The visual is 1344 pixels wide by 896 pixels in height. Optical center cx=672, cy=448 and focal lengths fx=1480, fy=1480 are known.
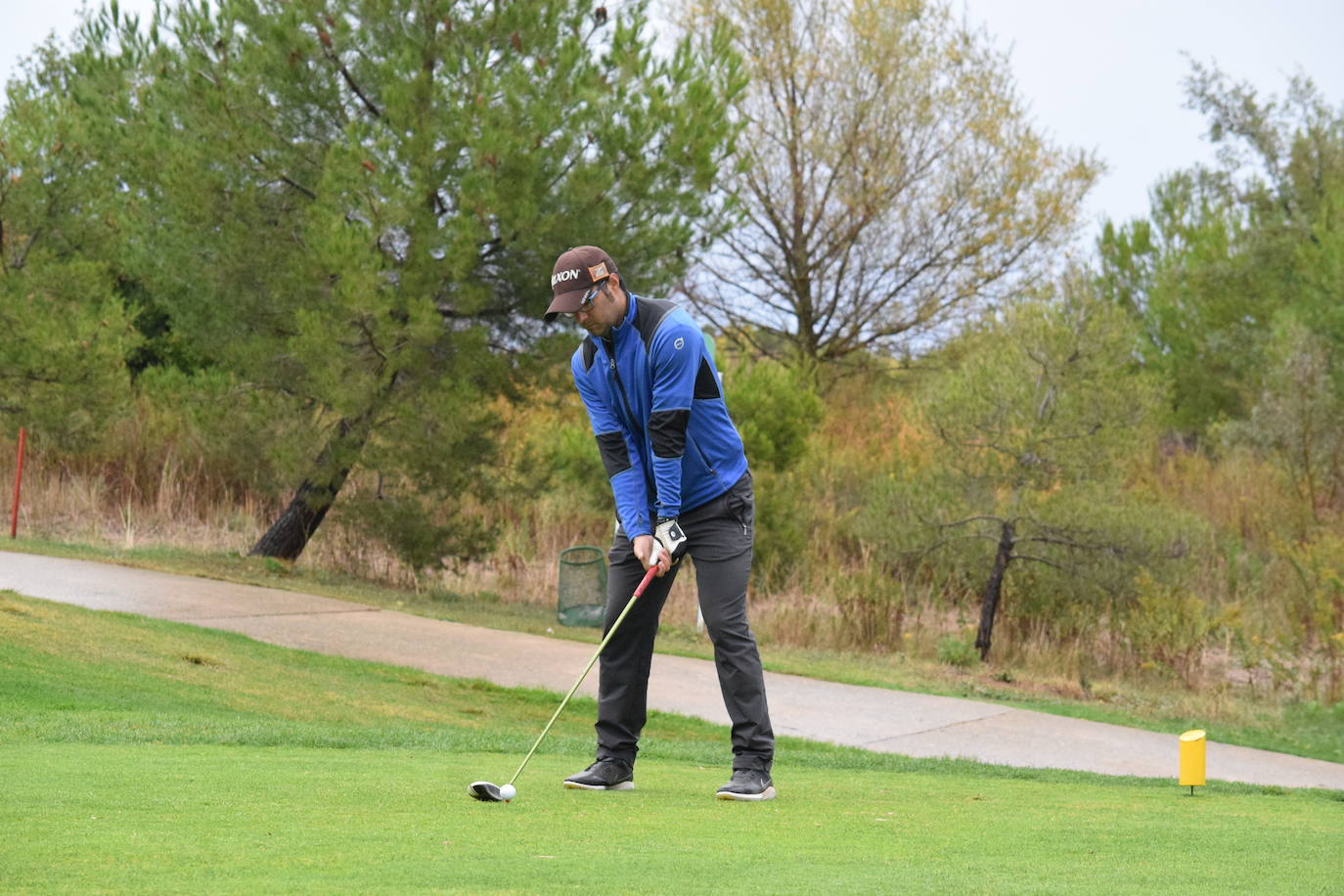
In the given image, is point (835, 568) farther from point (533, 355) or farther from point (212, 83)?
point (212, 83)

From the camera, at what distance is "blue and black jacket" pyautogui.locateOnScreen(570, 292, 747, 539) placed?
5629 mm

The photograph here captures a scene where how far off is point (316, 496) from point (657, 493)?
11.8 metres

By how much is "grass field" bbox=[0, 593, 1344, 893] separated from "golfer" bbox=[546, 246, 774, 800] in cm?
27

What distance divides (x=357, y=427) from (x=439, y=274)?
6.56 feet

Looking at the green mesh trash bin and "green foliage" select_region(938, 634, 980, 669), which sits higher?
the green mesh trash bin

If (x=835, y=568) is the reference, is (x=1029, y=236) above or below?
above

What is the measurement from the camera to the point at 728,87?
672 inches

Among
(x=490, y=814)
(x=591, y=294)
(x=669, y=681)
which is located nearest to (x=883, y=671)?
(x=669, y=681)

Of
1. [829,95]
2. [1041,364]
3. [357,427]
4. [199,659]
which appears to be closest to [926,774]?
[199,659]

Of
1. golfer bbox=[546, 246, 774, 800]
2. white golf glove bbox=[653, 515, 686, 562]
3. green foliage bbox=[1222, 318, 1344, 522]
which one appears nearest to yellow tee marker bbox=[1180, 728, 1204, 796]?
golfer bbox=[546, 246, 774, 800]

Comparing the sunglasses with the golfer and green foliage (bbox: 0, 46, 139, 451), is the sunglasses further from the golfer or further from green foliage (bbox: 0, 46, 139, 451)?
green foliage (bbox: 0, 46, 139, 451)

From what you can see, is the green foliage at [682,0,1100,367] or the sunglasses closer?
the sunglasses

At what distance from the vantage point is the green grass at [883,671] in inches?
470

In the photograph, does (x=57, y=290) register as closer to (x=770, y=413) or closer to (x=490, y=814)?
(x=770, y=413)
